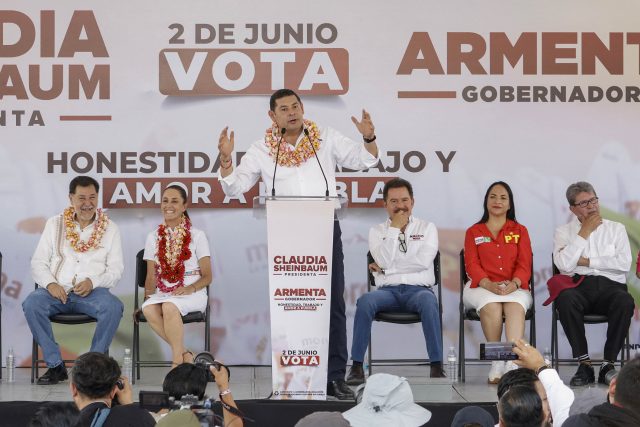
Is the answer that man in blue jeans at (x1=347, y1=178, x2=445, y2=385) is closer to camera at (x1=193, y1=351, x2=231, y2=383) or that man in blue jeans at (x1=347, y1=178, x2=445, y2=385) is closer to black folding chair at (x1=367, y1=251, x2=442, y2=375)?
black folding chair at (x1=367, y1=251, x2=442, y2=375)

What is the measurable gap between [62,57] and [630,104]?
3.85 metres

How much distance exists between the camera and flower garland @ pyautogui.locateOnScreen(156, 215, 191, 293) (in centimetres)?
670

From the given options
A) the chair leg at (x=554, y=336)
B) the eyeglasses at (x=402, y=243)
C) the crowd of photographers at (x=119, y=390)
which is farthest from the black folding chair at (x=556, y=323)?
the crowd of photographers at (x=119, y=390)

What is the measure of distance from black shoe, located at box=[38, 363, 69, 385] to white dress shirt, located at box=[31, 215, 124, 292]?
0.50 meters

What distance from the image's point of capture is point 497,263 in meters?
6.73

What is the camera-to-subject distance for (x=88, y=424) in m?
3.54

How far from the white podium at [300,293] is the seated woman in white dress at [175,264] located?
1.41 m

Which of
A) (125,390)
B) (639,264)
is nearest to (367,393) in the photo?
(125,390)

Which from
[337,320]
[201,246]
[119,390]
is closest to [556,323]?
[337,320]

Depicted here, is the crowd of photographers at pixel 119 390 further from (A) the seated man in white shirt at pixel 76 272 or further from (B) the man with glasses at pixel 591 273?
(B) the man with glasses at pixel 591 273

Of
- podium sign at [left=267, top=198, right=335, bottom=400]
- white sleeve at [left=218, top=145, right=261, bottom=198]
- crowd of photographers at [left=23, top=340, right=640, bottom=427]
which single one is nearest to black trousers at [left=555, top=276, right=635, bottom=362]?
podium sign at [left=267, top=198, right=335, bottom=400]

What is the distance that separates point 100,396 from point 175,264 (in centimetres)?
305

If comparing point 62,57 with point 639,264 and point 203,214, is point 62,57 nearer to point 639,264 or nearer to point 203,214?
point 203,214

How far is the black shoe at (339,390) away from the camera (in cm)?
557
